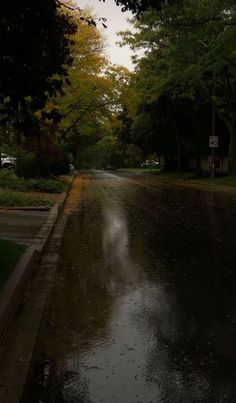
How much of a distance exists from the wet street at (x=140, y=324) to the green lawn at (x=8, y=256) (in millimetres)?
714

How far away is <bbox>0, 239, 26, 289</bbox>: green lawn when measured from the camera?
26.1 feet

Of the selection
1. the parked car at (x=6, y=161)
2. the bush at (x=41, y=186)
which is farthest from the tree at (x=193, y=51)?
the parked car at (x=6, y=161)

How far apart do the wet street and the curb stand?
449 mm

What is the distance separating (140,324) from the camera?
20.4 feet

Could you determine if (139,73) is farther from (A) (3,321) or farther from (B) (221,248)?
(A) (3,321)

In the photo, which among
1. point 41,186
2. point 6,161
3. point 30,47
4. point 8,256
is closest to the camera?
point 30,47

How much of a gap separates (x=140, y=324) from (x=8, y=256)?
3723 mm

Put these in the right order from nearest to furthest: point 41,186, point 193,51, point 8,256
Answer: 1. point 8,256
2. point 41,186
3. point 193,51

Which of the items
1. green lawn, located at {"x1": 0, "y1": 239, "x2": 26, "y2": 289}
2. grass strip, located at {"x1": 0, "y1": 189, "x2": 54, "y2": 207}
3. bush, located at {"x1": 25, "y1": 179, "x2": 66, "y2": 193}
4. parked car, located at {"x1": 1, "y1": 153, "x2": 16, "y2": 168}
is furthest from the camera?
parked car, located at {"x1": 1, "y1": 153, "x2": 16, "y2": 168}

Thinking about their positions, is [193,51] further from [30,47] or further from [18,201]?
[30,47]

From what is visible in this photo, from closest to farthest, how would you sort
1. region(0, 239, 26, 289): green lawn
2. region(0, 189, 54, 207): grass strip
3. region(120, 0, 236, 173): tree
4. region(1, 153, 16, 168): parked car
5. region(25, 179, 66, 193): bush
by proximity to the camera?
region(0, 239, 26, 289): green lawn, region(0, 189, 54, 207): grass strip, region(120, 0, 236, 173): tree, region(25, 179, 66, 193): bush, region(1, 153, 16, 168): parked car

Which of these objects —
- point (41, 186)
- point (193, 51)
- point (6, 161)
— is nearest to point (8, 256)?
point (41, 186)

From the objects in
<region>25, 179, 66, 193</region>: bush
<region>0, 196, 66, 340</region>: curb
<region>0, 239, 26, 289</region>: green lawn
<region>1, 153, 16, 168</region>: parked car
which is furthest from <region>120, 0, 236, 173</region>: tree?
<region>1, 153, 16, 168</region>: parked car

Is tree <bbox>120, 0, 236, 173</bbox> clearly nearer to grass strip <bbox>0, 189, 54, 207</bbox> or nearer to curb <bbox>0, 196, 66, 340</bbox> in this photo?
curb <bbox>0, 196, 66, 340</bbox>
